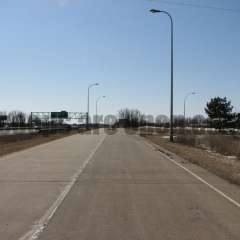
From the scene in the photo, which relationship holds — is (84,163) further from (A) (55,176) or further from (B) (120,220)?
(B) (120,220)

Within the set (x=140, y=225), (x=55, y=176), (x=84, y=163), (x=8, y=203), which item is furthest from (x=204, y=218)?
(x=84, y=163)

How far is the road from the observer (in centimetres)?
976

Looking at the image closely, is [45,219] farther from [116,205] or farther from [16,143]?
[16,143]

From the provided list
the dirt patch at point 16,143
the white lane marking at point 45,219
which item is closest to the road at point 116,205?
the white lane marking at point 45,219

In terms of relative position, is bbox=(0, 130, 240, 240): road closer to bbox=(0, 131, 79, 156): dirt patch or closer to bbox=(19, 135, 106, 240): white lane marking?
bbox=(19, 135, 106, 240): white lane marking

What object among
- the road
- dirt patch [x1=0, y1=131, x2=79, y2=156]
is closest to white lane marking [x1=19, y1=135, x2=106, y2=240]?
the road

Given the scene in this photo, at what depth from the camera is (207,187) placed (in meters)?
16.8

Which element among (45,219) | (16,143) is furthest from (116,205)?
(16,143)

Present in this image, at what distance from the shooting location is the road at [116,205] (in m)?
9.76

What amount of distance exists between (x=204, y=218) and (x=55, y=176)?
9.36 metres

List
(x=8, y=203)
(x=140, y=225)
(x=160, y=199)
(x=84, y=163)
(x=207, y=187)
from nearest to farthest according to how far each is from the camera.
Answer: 1. (x=140, y=225)
2. (x=8, y=203)
3. (x=160, y=199)
4. (x=207, y=187)
5. (x=84, y=163)

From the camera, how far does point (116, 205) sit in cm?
1289

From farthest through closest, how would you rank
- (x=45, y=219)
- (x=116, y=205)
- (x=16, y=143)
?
(x=16, y=143), (x=116, y=205), (x=45, y=219)

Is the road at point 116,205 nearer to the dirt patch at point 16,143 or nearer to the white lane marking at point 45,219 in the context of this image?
the white lane marking at point 45,219
